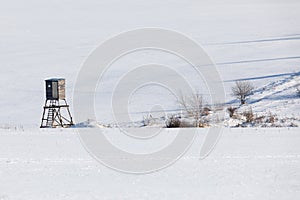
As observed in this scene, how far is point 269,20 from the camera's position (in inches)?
3595

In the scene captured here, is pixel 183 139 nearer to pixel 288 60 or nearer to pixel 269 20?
pixel 288 60

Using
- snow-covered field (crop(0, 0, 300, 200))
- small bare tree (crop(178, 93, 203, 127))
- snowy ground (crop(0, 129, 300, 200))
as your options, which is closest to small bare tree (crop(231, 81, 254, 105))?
snow-covered field (crop(0, 0, 300, 200))

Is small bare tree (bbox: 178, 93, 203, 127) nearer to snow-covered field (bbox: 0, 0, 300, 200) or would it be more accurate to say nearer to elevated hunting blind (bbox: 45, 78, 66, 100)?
snow-covered field (bbox: 0, 0, 300, 200)

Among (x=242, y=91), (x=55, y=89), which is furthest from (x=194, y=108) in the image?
(x=242, y=91)

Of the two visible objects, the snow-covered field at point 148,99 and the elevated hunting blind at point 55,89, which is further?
the elevated hunting blind at point 55,89

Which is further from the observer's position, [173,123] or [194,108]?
[194,108]

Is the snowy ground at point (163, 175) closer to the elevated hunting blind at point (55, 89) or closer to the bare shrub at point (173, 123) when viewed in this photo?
the bare shrub at point (173, 123)

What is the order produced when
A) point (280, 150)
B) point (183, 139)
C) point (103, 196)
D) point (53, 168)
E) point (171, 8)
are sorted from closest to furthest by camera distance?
point (103, 196)
point (53, 168)
point (280, 150)
point (183, 139)
point (171, 8)

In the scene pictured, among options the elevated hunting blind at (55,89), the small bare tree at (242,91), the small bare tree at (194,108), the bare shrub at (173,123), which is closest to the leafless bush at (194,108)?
the small bare tree at (194,108)

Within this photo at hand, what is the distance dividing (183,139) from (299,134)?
10.6ft

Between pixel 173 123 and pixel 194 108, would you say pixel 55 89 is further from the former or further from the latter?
pixel 173 123

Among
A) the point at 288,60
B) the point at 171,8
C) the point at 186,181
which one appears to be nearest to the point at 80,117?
the point at 186,181

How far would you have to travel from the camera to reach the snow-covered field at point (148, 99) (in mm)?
10273

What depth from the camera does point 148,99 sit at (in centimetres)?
3472
